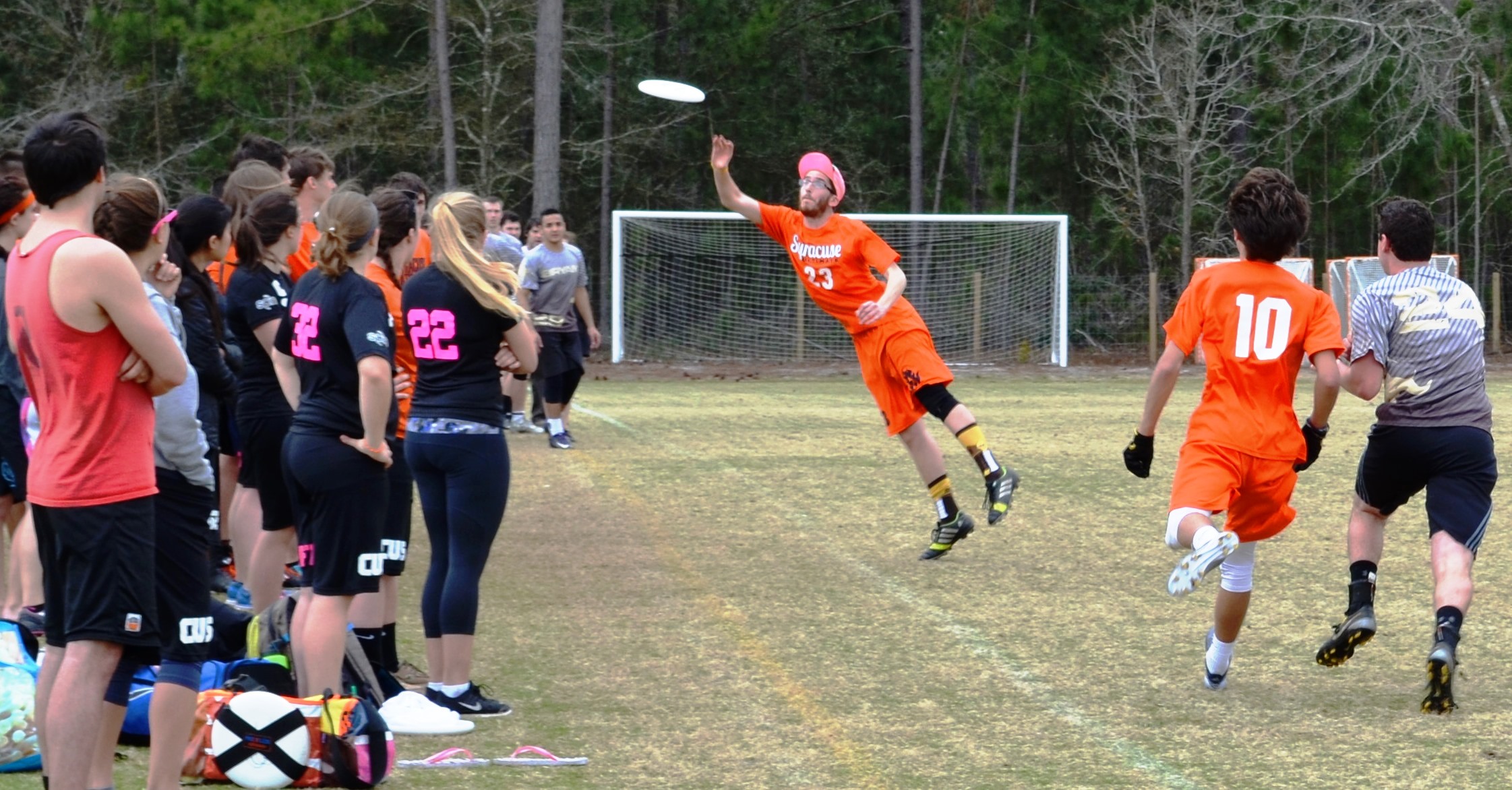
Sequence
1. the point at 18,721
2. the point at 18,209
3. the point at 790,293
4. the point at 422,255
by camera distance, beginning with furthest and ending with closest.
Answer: the point at 790,293, the point at 422,255, the point at 18,209, the point at 18,721

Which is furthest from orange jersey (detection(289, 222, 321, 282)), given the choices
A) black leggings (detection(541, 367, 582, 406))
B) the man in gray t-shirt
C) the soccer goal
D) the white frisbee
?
the soccer goal

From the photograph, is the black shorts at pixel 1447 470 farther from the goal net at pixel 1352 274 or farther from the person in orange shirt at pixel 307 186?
the goal net at pixel 1352 274

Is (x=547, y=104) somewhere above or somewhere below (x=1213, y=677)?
above

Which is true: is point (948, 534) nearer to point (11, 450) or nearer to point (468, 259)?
point (468, 259)

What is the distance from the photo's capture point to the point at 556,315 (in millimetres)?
13664

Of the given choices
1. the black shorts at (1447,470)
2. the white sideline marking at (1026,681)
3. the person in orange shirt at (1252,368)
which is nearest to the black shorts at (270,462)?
the white sideline marking at (1026,681)

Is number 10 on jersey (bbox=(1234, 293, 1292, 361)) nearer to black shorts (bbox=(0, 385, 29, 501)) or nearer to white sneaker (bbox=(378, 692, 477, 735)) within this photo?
white sneaker (bbox=(378, 692, 477, 735))

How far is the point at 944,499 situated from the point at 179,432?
4971 mm

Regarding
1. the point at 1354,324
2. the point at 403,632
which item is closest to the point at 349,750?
the point at 403,632

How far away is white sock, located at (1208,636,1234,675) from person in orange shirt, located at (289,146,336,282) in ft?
12.7

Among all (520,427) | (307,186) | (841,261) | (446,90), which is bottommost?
(520,427)

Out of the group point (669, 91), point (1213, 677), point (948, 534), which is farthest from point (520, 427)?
point (1213, 677)

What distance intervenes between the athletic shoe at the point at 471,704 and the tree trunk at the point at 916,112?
1024 inches

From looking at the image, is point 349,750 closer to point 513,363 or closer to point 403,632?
point 513,363
